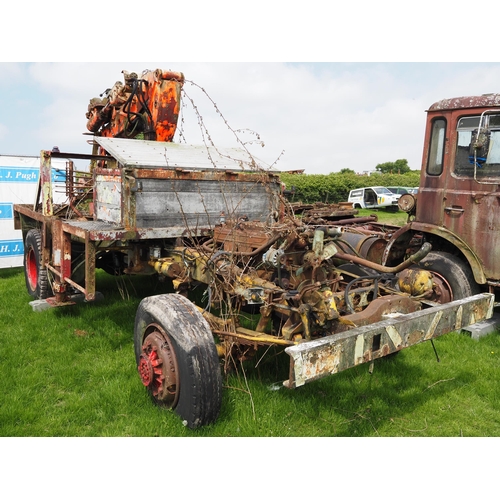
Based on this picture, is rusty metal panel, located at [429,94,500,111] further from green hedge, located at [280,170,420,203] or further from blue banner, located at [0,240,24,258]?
green hedge, located at [280,170,420,203]

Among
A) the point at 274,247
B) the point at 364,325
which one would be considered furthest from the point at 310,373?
the point at 274,247

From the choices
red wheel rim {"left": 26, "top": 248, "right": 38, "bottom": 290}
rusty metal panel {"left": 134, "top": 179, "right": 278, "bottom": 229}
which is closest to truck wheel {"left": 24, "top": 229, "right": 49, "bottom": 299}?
red wheel rim {"left": 26, "top": 248, "right": 38, "bottom": 290}

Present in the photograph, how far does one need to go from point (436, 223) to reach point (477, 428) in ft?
9.31

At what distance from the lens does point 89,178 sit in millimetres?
6676

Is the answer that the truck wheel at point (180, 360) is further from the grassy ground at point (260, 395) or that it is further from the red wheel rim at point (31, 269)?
the red wheel rim at point (31, 269)

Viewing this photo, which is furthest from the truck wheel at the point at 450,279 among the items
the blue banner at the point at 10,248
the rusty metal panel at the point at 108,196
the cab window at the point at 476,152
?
the blue banner at the point at 10,248

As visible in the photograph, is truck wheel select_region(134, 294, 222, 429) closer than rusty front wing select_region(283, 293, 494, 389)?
No

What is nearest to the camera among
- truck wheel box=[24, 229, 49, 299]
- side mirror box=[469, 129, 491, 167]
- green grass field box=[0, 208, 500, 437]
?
green grass field box=[0, 208, 500, 437]

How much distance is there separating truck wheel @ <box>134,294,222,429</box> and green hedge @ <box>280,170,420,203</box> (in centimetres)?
1893

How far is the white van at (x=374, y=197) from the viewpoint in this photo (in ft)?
76.8

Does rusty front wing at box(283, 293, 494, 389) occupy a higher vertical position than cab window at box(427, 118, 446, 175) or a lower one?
lower

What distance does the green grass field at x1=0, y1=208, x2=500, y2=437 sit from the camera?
3.45 m

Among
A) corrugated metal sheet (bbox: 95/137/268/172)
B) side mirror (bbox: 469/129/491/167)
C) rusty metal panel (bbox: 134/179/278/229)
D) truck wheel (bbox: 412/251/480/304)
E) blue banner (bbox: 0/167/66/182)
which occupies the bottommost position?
truck wheel (bbox: 412/251/480/304)

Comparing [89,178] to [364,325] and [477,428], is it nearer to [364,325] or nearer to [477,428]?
[364,325]
